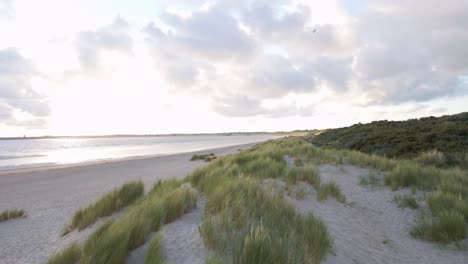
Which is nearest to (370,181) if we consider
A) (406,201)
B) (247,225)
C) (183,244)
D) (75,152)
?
(406,201)

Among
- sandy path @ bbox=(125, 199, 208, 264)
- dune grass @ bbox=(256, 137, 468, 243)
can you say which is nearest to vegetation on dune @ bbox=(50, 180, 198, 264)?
sandy path @ bbox=(125, 199, 208, 264)

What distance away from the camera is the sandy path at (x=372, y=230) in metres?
3.02

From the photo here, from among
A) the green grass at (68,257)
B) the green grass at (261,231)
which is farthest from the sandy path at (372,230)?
the green grass at (68,257)

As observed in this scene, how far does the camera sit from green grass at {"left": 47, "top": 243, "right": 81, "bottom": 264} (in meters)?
2.28

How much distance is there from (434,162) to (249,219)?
33.4 feet

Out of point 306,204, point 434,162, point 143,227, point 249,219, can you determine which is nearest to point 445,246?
point 306,204

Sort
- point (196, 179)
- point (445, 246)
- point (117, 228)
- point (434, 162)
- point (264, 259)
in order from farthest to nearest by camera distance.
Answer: point (434, 162), point (196, 179), point (445, 246), point (117, 228), point (264, 259)

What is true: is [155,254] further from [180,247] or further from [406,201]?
[406,201]

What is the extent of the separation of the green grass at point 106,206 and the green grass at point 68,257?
1.82 m

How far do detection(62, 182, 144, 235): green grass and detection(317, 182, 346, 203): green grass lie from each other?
4.08 meters

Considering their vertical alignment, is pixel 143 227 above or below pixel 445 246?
Result: above

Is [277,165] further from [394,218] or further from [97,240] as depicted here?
[97,240]

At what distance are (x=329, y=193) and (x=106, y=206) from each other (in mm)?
4644

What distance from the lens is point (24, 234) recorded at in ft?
14.0
